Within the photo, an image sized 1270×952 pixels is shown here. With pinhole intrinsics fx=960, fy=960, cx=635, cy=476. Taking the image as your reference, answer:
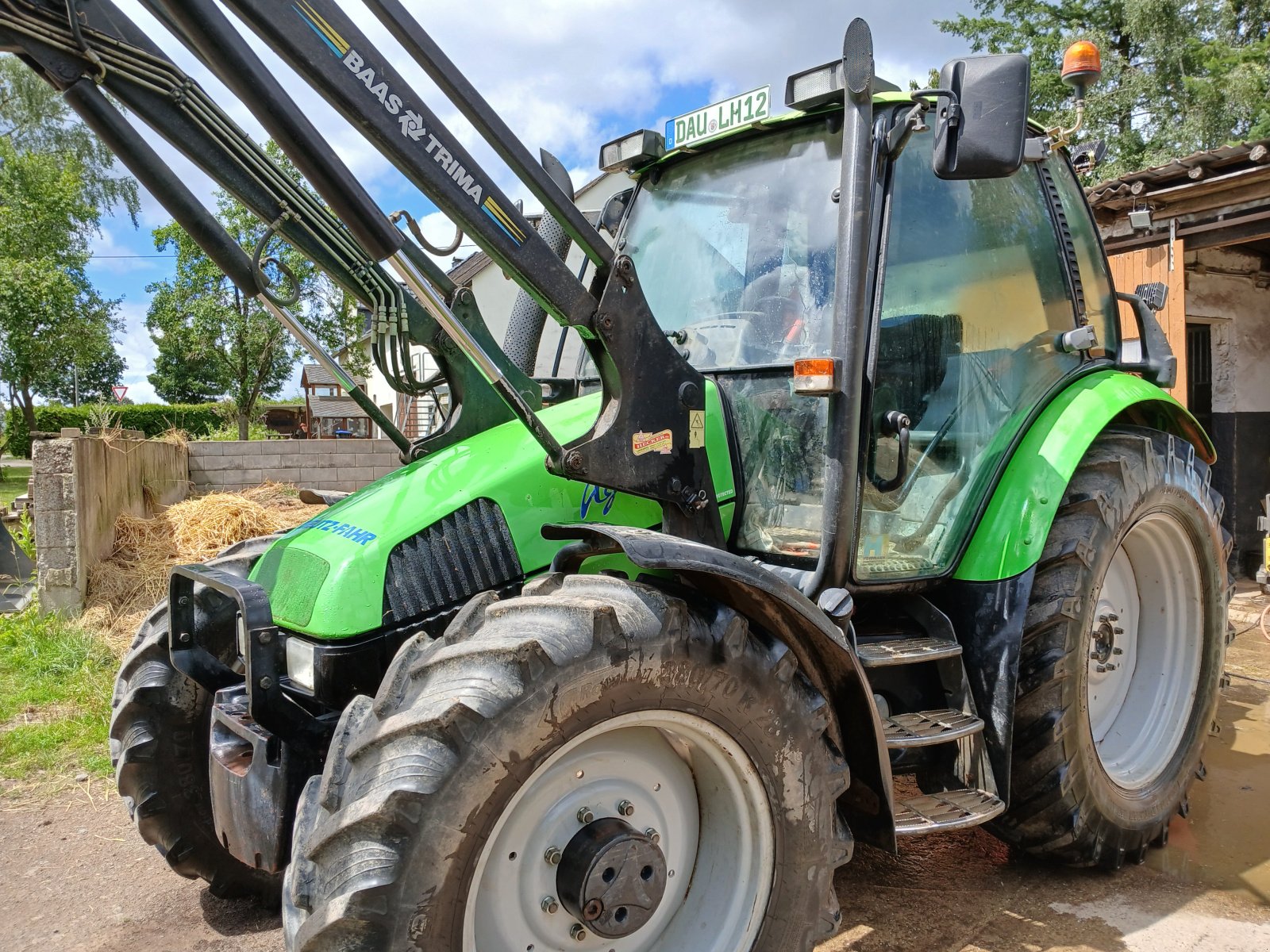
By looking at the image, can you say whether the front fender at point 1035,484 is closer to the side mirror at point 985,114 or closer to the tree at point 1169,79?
the side mirror at point 985,114

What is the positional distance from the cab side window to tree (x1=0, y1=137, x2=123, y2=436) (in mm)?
23827

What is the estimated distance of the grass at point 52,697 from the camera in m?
4.53

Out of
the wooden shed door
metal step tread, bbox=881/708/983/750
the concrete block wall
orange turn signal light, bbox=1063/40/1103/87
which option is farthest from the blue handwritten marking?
the concrete block wall

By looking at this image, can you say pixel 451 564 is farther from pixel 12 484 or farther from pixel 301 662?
pixel 12 484

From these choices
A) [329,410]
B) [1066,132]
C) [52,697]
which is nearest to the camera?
[1066,132]

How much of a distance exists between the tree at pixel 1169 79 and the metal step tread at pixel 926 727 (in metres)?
18.5

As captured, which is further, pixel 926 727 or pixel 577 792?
pixel 926 727

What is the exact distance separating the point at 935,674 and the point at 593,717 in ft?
4.82

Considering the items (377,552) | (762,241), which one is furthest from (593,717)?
(762,241)

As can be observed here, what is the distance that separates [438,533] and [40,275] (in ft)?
78.0

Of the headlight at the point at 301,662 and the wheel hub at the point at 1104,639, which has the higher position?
the headlight at the point at 301,662

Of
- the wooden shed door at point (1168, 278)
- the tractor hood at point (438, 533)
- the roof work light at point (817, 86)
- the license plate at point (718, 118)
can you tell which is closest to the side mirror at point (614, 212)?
the license plate at point (718, 118)

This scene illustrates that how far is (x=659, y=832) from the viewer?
2.33m

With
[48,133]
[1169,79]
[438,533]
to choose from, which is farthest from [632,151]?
[48,133]
